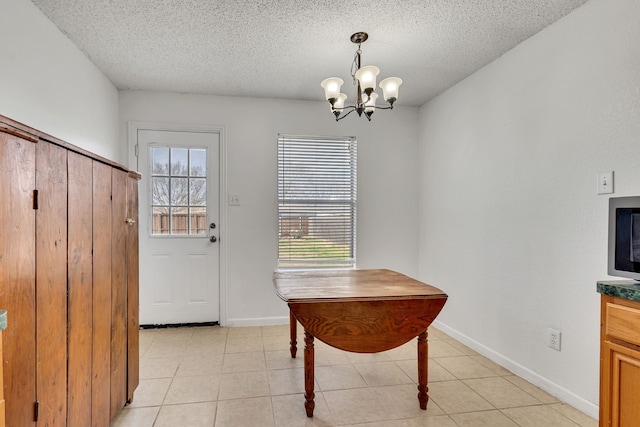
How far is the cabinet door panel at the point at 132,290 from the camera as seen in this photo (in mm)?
1928

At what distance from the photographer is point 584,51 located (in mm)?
1894

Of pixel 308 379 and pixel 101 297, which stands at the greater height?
pixel 101 297

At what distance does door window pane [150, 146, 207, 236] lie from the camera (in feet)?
10.8

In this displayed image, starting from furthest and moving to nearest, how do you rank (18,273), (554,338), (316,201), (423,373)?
(316,201) < (554,338) < (423,373) < (18,273)

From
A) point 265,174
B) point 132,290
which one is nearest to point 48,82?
point 132,290

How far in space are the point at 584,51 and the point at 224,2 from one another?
198 cm

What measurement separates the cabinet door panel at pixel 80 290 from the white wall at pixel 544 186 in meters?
2.46

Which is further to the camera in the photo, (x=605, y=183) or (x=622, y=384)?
(x=605, y=183)

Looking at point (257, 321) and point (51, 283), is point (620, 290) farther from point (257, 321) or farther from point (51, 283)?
point (257, 321)

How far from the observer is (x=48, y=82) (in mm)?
2082

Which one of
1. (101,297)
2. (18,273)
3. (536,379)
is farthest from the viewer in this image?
(536,379)

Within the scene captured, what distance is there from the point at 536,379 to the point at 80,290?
2.57 metres

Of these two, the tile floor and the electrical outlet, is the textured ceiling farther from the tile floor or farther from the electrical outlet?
the tile floor

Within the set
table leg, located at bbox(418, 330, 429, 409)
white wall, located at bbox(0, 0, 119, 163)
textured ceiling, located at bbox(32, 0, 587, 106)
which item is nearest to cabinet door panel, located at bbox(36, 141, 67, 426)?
white wall, located at bbox(0, 0, 119, 163)
